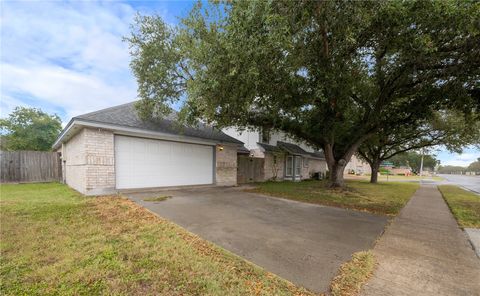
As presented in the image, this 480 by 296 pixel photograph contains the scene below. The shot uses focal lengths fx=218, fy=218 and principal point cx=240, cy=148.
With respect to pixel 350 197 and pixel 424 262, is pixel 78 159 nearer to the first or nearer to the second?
pixel 424 262

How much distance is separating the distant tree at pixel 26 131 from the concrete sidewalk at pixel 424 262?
30.1m

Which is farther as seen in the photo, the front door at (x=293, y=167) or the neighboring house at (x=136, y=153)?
the front door at (x=293, y=167)

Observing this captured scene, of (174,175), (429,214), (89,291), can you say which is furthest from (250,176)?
(89,291)

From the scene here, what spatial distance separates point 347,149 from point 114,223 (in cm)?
1142

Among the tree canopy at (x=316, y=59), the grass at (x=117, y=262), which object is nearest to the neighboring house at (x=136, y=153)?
the tree canopy at (x=316, y=59)

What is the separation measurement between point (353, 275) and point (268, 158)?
14.2m

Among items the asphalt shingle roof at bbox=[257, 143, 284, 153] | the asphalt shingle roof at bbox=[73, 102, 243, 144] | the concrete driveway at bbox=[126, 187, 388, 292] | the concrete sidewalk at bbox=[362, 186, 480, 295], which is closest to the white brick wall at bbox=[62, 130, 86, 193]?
the asphalt shingle roof at bbox=[73, 102, 243, 144]

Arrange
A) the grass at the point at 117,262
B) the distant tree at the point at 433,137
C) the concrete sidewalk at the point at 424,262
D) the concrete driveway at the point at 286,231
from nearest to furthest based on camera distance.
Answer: the grass at the point at 117,262, the concrete sidewalk at the point at 424,262, the concrete driveway at the point at 286,231, the distant tree at the point at 433,137

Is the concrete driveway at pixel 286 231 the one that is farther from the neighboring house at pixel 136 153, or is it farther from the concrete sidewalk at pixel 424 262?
the neighboring house at pixel 136 153

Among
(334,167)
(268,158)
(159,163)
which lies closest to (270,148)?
(268,158)

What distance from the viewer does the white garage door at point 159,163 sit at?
9.14 m

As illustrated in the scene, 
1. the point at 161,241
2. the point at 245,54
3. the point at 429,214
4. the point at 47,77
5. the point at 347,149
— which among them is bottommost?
the point at 429,214

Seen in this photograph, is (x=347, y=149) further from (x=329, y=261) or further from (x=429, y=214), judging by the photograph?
(x=329, y=261)

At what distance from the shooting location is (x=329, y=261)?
3.34 m
